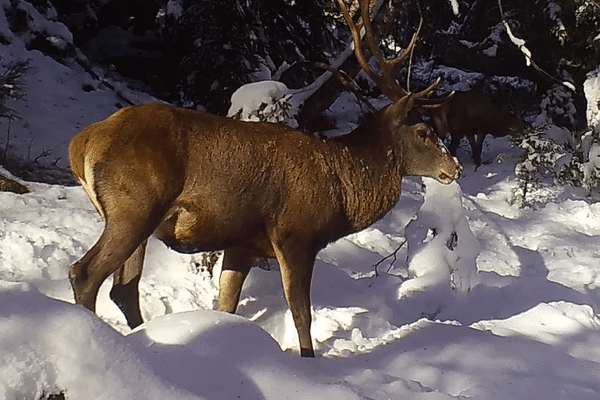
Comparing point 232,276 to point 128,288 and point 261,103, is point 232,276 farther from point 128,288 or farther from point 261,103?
point 261,103

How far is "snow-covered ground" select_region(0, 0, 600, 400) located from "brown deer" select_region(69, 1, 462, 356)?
46 cm

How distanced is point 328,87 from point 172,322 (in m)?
5.01

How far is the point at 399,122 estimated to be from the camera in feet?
15.3

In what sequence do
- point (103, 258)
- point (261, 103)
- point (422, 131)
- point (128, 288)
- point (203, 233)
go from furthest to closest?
1. point (261, 103)
2. point (422, 131)
3. point (128, 288)
4. point (203, 233)
5. point (103, 258)

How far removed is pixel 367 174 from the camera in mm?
4508

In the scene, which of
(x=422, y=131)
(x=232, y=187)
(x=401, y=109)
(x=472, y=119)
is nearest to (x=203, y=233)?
(x=232, y=187)

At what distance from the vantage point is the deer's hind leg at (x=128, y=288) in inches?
171

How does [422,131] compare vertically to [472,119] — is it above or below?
above

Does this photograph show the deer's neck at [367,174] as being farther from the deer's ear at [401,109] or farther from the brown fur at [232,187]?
the deer's ear at [401,109]

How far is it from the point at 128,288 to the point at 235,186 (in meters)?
1.08

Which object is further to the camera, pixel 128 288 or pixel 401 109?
pixel 401 109

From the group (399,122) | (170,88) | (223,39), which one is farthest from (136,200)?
(170,88)

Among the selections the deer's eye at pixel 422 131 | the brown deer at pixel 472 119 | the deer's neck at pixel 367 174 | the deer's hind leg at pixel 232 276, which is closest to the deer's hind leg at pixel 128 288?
the deer's hind leg at pixel 232 276

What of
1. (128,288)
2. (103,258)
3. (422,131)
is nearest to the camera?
(103,258)
